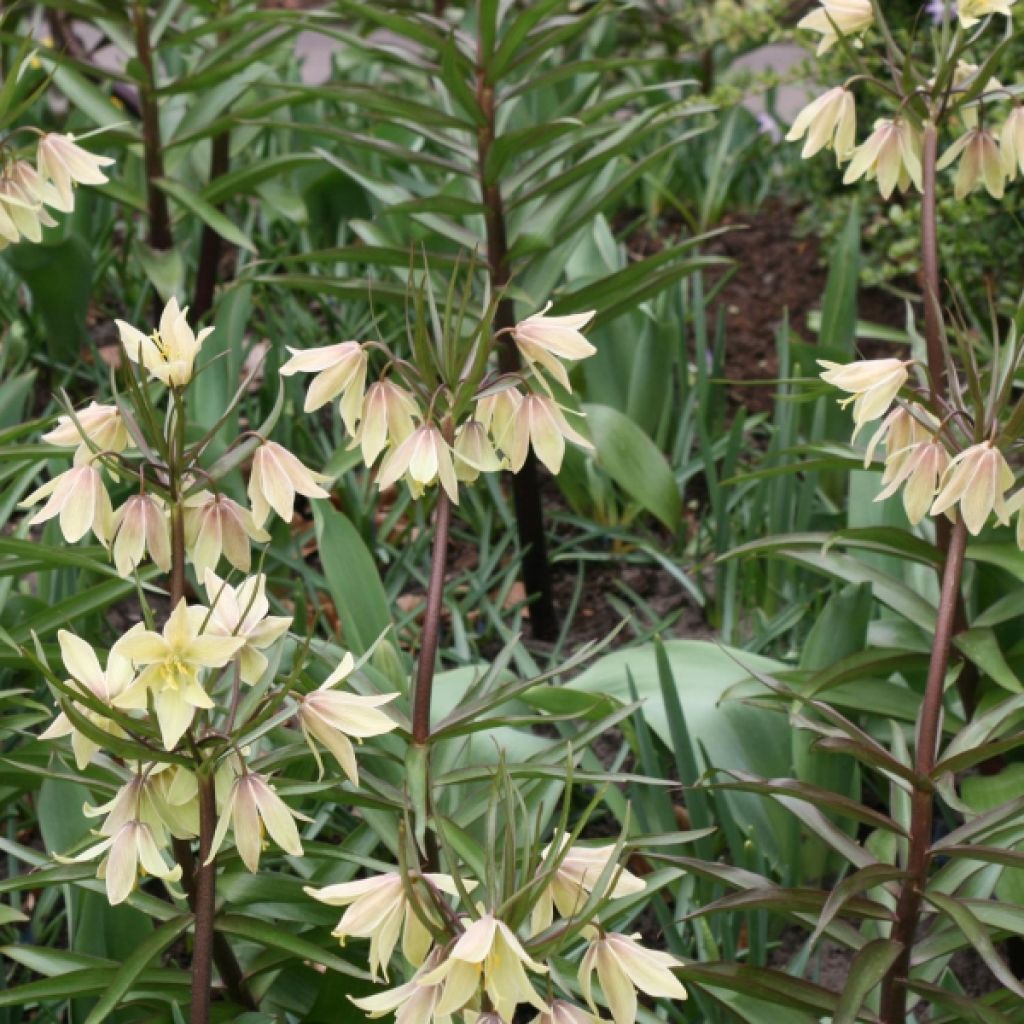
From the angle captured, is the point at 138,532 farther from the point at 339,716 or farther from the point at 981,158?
the point at 981,158

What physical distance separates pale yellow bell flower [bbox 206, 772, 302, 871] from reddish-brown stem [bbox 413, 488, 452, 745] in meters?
0.29

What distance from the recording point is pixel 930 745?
151cm

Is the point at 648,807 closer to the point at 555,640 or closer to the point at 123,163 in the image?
the point at 555,640

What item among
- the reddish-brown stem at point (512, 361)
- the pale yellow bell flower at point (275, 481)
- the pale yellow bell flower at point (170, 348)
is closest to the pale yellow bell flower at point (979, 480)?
the pale yellow bell flower at point (275, 481)

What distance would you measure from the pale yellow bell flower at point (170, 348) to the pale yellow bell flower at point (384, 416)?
0.56ft

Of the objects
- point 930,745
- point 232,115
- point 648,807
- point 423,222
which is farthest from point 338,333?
point 930,745

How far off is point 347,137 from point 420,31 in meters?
0.21

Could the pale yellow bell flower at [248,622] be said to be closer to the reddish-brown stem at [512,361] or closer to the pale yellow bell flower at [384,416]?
the pale yellow bell flower at [384,416]

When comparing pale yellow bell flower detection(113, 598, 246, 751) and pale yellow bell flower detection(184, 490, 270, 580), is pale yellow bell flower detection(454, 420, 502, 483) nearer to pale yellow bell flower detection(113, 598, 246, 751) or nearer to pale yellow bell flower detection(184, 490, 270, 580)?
pale yellow bell flower detection(184, 490, 270, 580)

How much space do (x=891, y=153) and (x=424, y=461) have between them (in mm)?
837

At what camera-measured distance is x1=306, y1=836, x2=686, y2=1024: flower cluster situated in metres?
1.08

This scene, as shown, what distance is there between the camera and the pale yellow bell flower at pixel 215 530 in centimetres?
144

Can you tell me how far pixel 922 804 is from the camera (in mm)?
1520

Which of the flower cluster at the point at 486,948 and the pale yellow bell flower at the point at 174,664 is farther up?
the pale yellow bell flower at the point at 174,664
